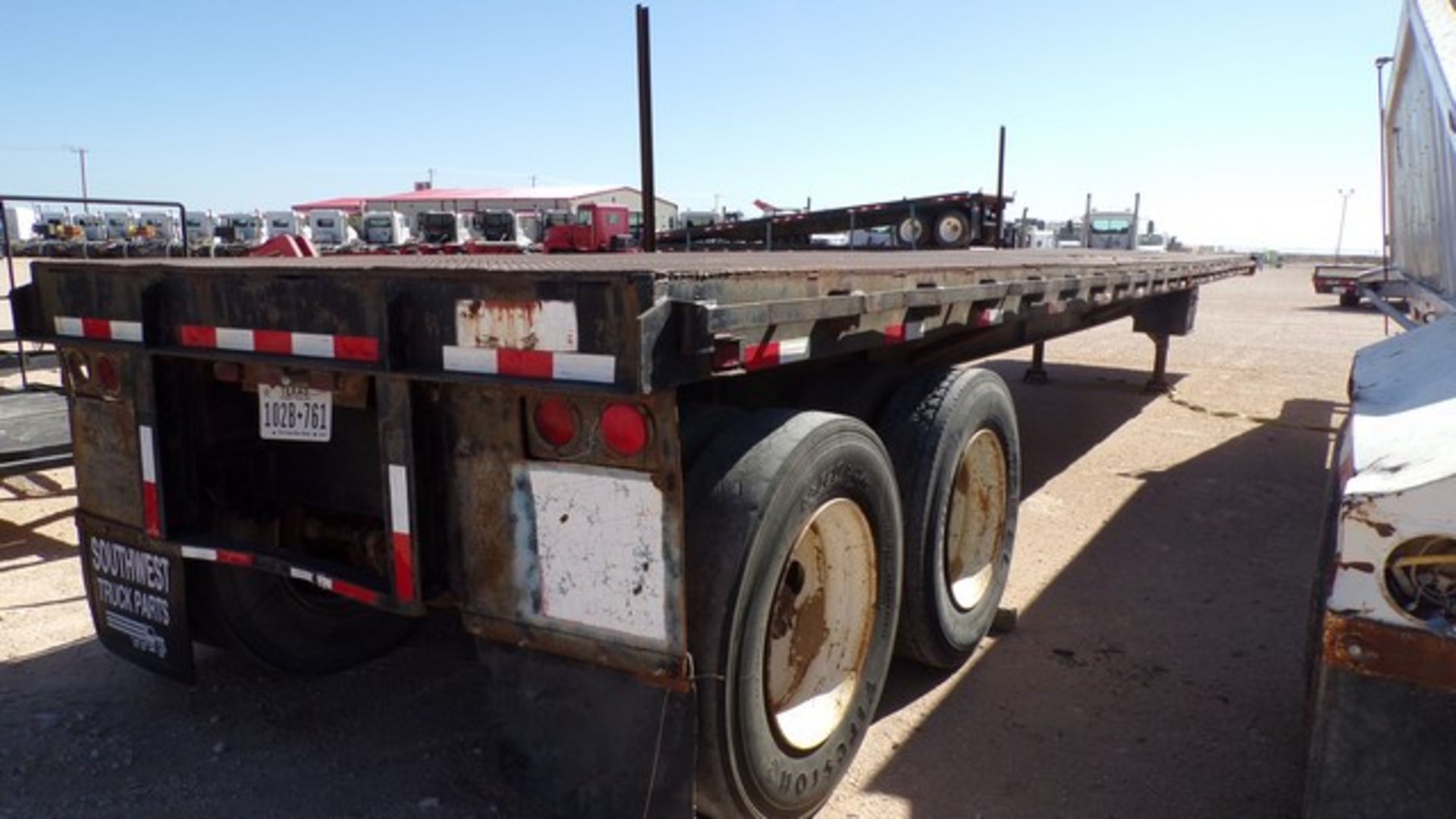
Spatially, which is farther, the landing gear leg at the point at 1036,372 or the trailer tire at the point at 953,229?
the trailer tire at the point at 953,229

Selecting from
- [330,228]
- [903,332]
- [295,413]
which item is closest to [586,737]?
[295,413]

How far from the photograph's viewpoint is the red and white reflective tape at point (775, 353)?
2.38m

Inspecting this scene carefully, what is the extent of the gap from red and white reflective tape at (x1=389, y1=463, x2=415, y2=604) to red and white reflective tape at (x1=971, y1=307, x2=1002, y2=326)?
7.21 feet

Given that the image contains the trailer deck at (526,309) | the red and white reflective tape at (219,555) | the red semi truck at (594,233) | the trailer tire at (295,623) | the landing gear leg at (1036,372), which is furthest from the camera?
the red semi truck at (594,233)

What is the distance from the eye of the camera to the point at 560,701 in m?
2.49

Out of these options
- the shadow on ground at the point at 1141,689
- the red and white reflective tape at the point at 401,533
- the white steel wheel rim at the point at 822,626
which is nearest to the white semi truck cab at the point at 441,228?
the shadow on ground at the point at 1141,689

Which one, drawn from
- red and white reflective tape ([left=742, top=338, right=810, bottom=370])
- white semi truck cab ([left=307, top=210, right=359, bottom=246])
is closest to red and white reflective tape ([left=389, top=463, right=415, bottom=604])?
red and white reflective tape ([left=742, top=338, right=810, bottom=370])

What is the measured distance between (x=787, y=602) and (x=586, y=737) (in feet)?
2.38

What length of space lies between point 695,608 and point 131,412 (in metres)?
1.96

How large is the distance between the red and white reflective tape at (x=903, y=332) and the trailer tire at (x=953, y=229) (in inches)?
591

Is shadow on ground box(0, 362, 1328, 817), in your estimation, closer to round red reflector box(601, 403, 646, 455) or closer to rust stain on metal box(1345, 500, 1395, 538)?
round red reflector box(601, 403, 646, 455)

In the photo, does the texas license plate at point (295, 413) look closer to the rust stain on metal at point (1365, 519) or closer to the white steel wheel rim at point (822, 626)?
the white steel wheel rim at point (822, 626)

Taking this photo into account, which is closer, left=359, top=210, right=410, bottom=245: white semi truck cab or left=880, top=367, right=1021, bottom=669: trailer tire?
left=880, top=367, right=1021, bottom=669: trailer tire

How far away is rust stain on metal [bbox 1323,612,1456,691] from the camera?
1729 millimetres
